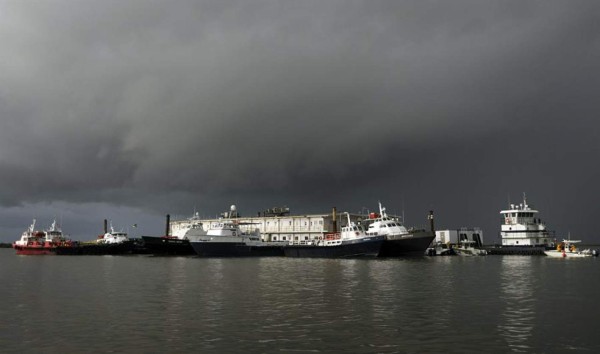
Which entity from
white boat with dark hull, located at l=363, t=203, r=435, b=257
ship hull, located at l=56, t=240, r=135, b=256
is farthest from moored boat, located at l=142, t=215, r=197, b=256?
white boat with dark hull, located at l=363, t=203, r=435, b=257

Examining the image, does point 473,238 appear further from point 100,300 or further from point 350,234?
point 100,300

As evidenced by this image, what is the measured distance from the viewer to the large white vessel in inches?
3841

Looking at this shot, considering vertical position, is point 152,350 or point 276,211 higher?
point 276,211

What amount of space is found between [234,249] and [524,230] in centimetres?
6136

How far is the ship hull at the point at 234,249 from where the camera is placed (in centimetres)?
9469

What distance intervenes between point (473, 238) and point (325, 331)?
4048 inches

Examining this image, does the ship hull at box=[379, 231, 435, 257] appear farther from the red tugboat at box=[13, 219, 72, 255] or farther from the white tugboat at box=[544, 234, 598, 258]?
the red tugboat at box=[13, 219, 72, 255]

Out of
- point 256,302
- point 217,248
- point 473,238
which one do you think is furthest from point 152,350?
point 473,238

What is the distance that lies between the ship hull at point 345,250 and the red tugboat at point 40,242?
6962 centimetres

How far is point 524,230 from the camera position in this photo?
9775 cm

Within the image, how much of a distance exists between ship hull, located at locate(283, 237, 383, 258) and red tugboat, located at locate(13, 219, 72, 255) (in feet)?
228

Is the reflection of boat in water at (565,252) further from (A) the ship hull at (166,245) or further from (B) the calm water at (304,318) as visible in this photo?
(A) the ship hull at (166,245)

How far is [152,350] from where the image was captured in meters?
16.3

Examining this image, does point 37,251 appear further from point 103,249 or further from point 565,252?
point 565,252
